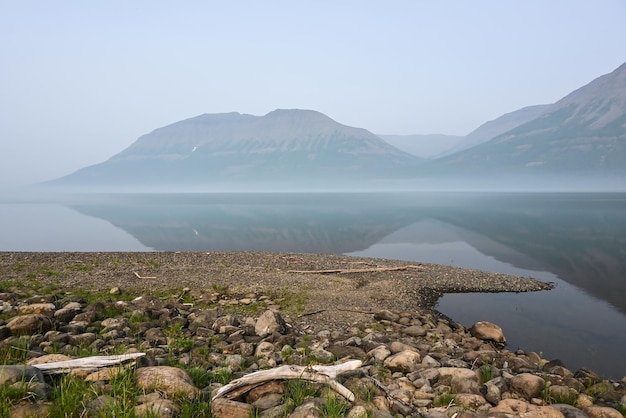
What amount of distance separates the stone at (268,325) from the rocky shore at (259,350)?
0.05 m

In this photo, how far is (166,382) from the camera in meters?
7.14

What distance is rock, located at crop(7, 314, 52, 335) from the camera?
12.0 m

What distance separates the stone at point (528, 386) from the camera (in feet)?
28.7

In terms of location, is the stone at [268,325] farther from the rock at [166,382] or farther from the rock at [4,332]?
the rock at [4,332]

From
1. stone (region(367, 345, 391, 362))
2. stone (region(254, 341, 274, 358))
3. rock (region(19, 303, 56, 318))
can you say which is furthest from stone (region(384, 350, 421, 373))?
rock (region(19, 303, 56, 318))

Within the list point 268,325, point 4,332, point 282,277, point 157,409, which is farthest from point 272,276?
point 157,409

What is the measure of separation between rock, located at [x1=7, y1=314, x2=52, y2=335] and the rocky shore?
36 mm

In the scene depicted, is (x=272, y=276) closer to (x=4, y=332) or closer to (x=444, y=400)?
(x=4, y=332)

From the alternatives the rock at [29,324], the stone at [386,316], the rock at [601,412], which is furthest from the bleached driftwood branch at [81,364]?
the stone at [386,316]

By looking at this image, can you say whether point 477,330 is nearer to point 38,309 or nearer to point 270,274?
point 270,274

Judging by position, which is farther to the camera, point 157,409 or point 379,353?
point 379,353

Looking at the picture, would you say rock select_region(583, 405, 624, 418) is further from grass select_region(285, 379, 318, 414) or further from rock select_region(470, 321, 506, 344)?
rock select_region(470, 321, 506, 344)

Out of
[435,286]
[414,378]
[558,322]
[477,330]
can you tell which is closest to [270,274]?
[435,286]

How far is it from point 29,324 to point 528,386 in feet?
43.1
